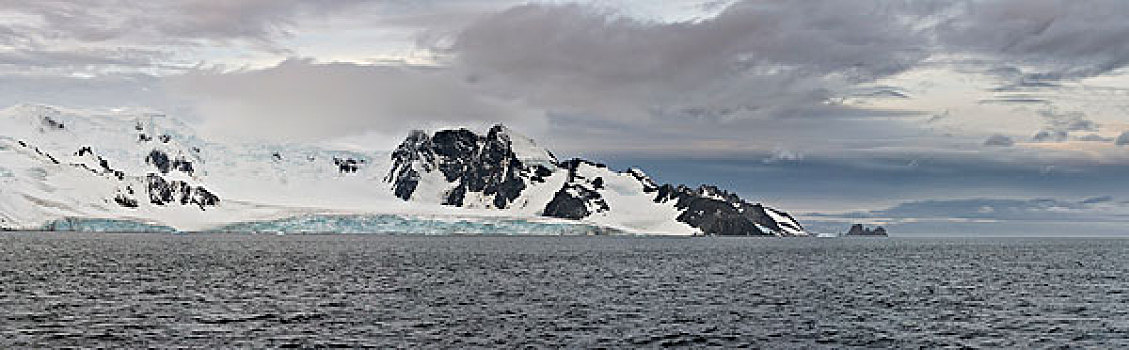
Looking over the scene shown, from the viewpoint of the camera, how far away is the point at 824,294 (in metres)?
91.5

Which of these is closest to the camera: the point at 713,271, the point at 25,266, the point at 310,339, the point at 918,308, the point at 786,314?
the point at 310,339

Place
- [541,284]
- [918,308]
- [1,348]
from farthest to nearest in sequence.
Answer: [541,284], [918,308], [1,348]

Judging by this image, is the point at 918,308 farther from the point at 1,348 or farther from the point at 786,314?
the point at 1,348

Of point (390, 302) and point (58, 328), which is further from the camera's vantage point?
point (390, 302)

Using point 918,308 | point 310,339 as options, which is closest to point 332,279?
point 310,339

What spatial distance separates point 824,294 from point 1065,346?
34.1m

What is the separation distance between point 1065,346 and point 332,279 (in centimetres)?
6955

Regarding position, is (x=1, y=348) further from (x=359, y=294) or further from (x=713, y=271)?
(x=713, y=271)

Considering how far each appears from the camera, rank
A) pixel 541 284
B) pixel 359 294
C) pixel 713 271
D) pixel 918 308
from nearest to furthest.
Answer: pixel 918 308
pixel 359 294
pixel 541 284
pixel 713 271

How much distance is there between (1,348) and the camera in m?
52.0

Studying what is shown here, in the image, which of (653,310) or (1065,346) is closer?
(1065,346)

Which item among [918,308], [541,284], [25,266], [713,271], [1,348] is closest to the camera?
[1,348]

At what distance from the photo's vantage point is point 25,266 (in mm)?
120625

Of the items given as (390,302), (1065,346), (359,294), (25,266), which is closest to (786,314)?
(1065,346)
